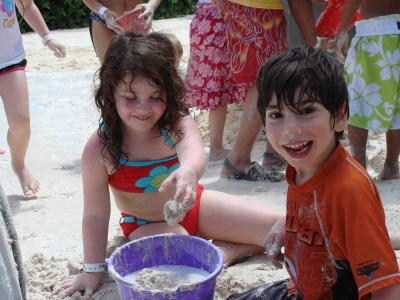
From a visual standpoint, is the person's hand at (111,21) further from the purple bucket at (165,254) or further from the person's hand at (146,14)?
the purple bucket at (165,254)

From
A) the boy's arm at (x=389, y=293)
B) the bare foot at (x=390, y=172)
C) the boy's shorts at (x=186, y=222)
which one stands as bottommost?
the bare foot at (x=390, y=172)

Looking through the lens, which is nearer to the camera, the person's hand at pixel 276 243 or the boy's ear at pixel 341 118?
the boy's ear at pixel 341 118

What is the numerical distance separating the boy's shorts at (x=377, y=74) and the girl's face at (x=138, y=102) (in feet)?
4.93

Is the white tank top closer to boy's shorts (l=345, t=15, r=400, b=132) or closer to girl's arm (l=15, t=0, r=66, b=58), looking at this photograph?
girl's arm (l=15, t=0, r=66, b=58)

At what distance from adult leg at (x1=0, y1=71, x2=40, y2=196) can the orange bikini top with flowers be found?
1.19 meters

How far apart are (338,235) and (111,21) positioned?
2.55m

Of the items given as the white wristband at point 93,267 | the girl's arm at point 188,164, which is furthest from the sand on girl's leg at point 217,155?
the white wristband at point 93,267

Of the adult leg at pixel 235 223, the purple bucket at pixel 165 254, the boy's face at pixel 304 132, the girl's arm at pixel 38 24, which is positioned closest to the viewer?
the boy's face at pixel 304 132

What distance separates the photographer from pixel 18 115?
3.44 meters

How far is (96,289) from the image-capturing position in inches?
90.4

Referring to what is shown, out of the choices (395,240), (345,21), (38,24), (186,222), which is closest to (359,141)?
(345,21)

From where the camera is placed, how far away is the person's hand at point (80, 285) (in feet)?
7.42

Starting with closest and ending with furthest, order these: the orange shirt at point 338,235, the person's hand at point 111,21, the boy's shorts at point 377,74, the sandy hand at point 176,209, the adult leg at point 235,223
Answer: the orange shirt at point 338,235, the sandy hand at point 176,209, the adult leg at point 235,223, the boy's shorts at point 377,74, the person's hand at point 111,21

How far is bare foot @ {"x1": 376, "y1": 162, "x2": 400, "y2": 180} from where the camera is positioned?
3387 millimetres
